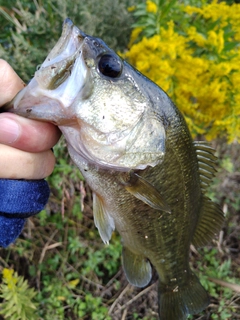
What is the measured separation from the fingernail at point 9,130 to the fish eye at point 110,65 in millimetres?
309

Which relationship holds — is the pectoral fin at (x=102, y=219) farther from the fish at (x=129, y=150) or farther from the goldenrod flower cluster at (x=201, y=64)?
the goldenrod flower cluster at (x=201, y=64)

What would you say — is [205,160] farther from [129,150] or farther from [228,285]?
[228,285]

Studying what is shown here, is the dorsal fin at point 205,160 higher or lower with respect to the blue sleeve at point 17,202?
higher

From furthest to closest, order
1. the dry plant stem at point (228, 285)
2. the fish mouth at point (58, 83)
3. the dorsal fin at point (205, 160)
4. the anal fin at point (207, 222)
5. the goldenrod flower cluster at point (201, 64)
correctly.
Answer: the dry plant stem at point (228, 285)
the goldenrod flower cluster at point (201, 64)
the anal fin at point (207, 222)
the dorsal fin at point (205, 160)
the fish mouth at point (58, 83)

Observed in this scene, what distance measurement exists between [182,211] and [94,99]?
25.2 inches

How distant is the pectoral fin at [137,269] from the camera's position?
1.50 m

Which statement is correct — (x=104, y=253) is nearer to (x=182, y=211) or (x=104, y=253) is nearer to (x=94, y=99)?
(x=182, y=211)

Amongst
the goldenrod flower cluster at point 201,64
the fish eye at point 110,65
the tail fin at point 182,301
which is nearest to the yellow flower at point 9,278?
the tail fin at point 182,301

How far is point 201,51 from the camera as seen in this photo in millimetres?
1975

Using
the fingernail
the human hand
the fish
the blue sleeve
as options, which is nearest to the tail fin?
the fish

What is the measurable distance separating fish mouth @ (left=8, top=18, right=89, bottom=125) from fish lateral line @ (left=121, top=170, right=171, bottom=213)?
0.32 meters

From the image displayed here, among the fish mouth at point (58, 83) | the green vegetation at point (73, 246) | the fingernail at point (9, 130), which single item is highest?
the fish mouth at point (58, 83)

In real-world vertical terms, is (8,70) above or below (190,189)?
above

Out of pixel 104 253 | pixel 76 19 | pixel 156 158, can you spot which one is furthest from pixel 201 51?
pixel 104 253
